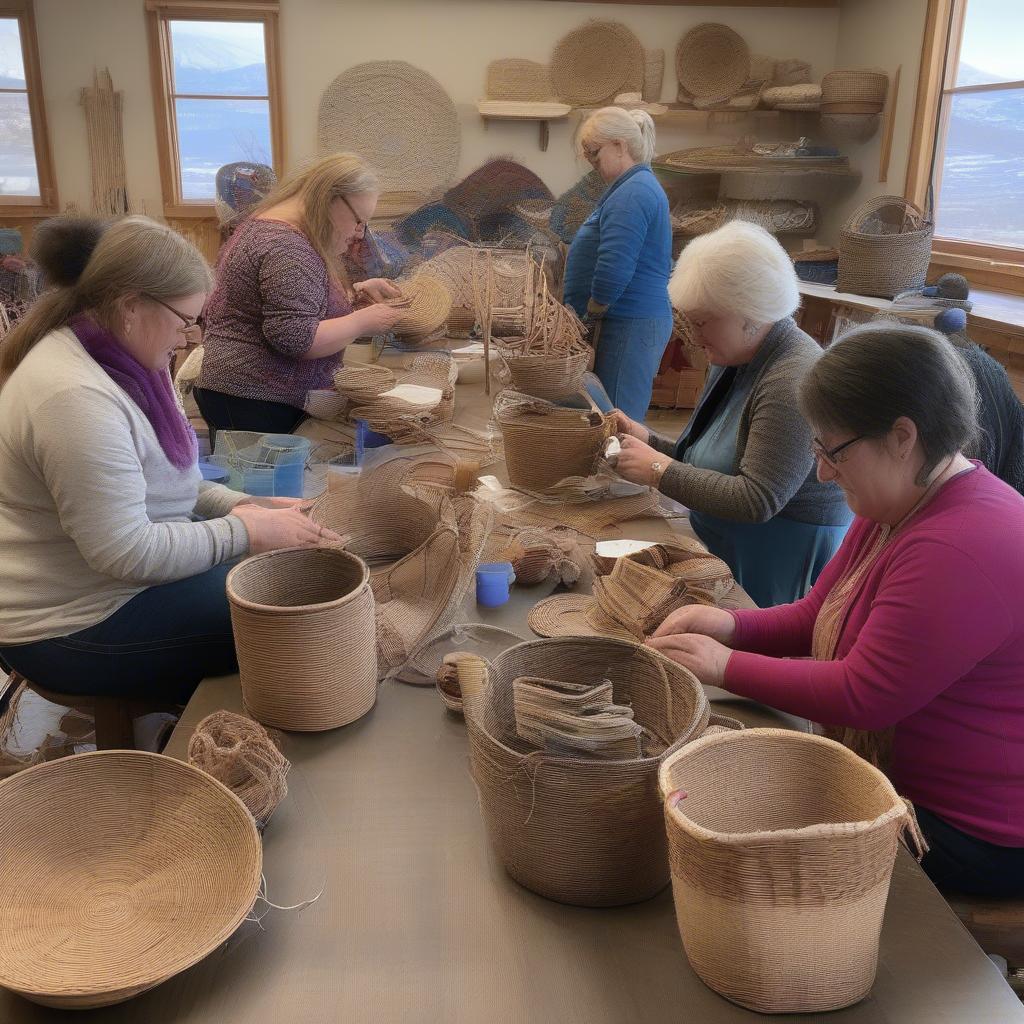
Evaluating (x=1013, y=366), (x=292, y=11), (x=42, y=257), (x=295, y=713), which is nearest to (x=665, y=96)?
(x=292, y=11)

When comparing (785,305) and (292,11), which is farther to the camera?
(292,11)

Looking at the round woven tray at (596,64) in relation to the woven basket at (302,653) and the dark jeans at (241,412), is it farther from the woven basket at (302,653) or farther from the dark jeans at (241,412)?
the woven basket at (302,653)

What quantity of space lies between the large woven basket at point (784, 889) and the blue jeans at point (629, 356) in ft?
9.80

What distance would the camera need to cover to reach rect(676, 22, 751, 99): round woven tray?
646cm

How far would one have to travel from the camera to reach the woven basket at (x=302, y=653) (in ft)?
4.16

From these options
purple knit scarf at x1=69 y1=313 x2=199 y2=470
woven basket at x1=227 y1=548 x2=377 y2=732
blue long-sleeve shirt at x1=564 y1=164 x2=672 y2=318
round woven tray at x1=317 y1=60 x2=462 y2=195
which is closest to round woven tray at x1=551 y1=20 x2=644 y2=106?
round woven tray at x1=317 y1=60 x2=462 y2=195

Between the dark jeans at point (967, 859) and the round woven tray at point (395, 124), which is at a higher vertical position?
the round woven tray at point (395, 124)

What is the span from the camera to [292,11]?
6.32 metres

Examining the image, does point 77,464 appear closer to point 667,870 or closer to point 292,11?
point 667,870

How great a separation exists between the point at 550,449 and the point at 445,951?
1490mm

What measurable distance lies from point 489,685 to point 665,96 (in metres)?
6.39

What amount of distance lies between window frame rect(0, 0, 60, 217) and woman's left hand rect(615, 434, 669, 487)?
5.68m

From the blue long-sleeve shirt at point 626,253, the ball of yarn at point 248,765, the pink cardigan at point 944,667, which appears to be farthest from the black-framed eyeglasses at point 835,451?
the blue long-sleeve shirt at point 626,253

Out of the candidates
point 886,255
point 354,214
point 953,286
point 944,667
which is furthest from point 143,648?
point 886,255
